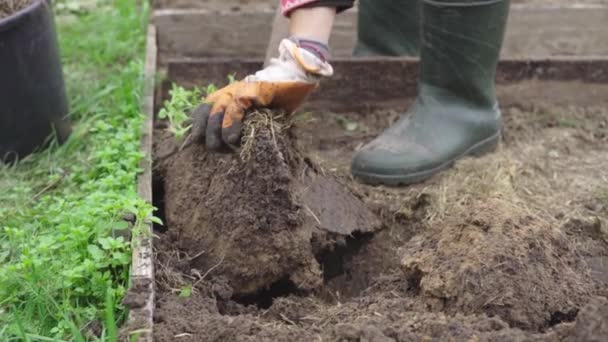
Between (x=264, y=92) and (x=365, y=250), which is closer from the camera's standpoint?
(x=264, y=92)

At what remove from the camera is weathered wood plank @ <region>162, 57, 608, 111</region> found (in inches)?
130

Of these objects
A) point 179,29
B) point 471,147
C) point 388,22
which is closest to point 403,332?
point 471,147

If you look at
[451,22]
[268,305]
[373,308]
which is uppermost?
[451,22]

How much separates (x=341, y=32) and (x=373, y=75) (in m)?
0.61

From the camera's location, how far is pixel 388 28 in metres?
3.46

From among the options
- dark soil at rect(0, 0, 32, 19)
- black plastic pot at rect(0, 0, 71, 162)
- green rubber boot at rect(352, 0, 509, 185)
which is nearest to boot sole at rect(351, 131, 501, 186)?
green rubber boot at rect(352, 0, 509, 185)

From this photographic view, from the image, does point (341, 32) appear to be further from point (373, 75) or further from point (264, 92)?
point (264, 92)

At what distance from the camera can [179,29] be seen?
12.5ft

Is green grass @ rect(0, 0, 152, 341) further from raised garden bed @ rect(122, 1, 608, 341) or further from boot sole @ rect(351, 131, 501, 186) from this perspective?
boot sole @ rect(351, 131, 501, 186)

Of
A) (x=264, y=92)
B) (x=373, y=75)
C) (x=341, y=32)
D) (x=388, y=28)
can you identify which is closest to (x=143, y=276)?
(x=264, y=92)

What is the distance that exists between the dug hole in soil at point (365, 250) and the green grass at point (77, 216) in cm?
13

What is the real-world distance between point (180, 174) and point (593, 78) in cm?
178

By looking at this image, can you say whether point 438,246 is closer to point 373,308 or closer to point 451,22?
point 373,308

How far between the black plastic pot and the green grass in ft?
0.25
